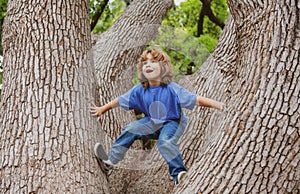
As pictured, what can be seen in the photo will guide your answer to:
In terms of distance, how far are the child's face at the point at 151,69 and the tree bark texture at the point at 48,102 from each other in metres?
0.48

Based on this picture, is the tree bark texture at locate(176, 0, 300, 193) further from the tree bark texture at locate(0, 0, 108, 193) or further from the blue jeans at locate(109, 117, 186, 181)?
the tree bark texture at locate(0, 0, 108, 193)

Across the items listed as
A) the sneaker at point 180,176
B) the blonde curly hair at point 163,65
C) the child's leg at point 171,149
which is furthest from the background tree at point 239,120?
the blonde curly hair at point 163,65

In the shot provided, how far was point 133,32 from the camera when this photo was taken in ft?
17.9

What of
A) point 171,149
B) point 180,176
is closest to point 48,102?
point 171,149

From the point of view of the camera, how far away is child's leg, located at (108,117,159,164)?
3.50 meters

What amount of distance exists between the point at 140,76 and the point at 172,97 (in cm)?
35

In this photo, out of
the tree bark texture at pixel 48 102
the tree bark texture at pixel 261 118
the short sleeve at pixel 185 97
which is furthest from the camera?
the short sleeve at pixel 185 97

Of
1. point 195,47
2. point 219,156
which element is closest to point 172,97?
point 219,156

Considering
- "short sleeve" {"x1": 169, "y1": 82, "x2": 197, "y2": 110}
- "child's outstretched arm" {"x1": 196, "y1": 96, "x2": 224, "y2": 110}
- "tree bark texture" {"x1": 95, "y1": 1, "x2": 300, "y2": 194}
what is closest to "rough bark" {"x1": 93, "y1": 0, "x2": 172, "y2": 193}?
"short sleeve" {"x1": 169, "y1": 82, "x2": 197, "y2": 110}

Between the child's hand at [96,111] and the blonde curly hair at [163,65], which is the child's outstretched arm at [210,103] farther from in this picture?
the child's hand at [96,111]

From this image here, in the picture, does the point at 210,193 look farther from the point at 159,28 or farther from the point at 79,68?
the point at 159,28

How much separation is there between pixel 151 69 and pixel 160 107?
0.31 metres

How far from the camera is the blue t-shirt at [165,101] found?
11.2 feet

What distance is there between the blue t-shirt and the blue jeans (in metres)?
0.06
